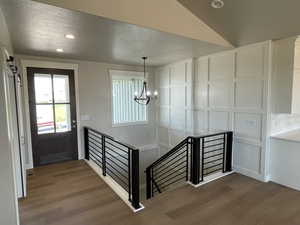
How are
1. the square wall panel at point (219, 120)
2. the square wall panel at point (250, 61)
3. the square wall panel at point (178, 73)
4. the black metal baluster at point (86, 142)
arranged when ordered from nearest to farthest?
the square wall panel at point (250, 61), the square wall panel at point (219, 120), the black metal baluster at point (86, 142), the square wall panel at point (178, 73)

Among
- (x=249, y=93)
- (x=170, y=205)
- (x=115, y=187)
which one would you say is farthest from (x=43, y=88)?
(x=249, y=93)

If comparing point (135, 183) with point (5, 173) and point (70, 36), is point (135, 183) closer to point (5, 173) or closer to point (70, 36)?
point (5, 173)

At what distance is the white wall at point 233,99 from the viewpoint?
334 centimetres

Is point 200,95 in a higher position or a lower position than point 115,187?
higher

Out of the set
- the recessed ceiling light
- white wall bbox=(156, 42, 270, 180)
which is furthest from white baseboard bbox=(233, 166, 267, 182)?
the recessed ceiling light

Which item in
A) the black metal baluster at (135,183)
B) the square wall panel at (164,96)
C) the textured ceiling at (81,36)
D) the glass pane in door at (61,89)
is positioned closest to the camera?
the textured ceiling at (81,36)

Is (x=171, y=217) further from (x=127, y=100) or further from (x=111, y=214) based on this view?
(x=127, y=100)

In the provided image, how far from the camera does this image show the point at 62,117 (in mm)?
4402

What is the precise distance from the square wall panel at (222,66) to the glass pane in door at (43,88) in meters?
3.73

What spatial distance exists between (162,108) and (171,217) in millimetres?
3713

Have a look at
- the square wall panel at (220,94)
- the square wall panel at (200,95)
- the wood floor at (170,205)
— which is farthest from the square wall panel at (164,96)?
the wood floor at (170,205)

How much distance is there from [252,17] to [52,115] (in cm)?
436

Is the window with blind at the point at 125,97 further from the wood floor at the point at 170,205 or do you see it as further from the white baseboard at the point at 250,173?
the white baseboard at the point at 250,173

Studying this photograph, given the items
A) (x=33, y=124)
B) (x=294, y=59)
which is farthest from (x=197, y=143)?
(x=33, y=124)
